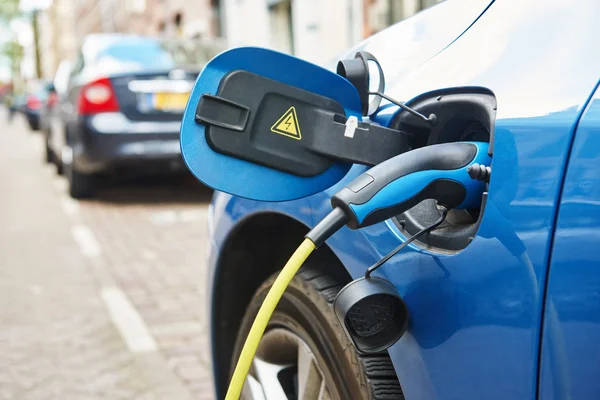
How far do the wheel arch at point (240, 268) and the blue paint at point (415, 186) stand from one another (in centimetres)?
72

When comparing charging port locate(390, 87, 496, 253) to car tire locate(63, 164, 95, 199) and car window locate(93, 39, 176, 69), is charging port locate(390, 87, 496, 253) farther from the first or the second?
car tire locate(63, 164, 95, 199)

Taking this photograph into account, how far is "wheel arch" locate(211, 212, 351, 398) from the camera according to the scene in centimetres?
212

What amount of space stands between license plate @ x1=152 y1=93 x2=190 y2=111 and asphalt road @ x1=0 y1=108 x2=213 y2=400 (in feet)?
3.08

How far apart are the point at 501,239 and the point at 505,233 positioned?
0.01 m

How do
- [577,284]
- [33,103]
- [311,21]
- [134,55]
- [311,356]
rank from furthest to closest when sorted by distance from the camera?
[33,103], [311,21], [134,55], [311,356], [577,284]

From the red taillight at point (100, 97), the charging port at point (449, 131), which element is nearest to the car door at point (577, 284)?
the charging port at point (449, 131)

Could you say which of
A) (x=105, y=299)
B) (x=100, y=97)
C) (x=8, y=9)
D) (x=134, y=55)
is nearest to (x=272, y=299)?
(x=105, y=299)

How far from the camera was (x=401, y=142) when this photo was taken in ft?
4.96

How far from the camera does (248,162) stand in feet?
5.00

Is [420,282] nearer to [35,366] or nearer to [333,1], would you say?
[35,366]

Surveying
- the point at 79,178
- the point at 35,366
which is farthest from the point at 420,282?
the point at 79,178

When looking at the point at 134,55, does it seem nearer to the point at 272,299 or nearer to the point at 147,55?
the point at 147,55

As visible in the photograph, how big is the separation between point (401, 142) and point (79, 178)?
7078 mm

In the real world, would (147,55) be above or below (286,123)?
below
